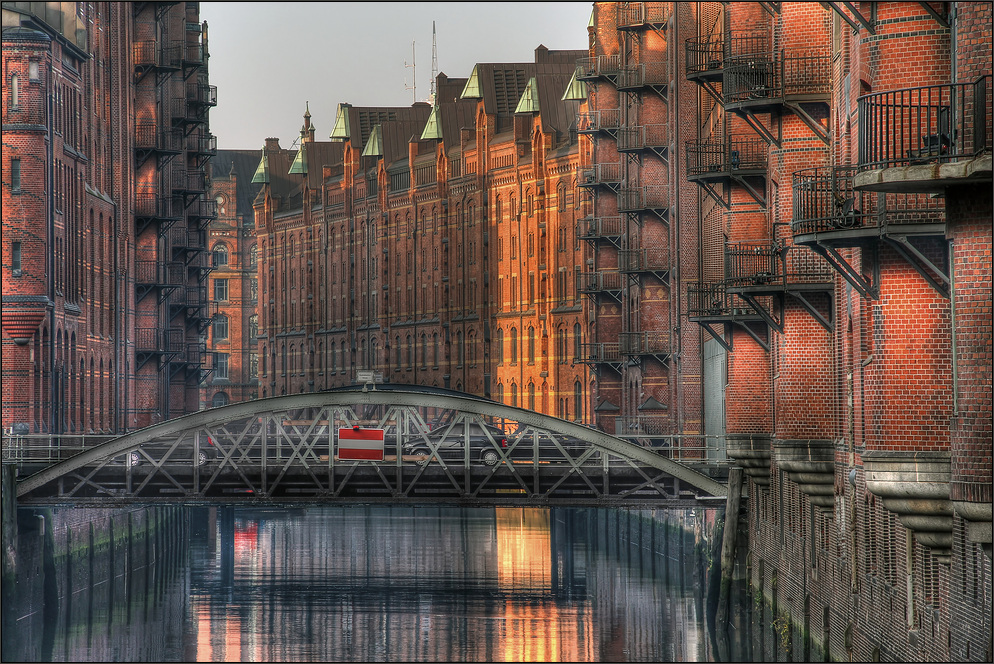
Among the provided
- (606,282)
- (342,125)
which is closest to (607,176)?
(606,282)

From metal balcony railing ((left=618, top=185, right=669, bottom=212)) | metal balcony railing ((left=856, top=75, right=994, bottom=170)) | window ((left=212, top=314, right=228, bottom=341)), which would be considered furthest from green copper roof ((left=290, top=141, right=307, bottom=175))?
metal balcony railing ((left=856, top=75, right=994, bottom=170))

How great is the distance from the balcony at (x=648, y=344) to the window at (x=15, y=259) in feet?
79.6

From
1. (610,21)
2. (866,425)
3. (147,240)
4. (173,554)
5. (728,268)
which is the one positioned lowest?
(173,554)

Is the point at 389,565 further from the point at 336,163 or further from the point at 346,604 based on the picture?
the point at 336,163

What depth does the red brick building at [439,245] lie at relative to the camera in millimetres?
100500

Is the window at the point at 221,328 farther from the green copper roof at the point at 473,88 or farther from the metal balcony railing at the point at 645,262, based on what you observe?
the metal balcony railing at the point at 645,262

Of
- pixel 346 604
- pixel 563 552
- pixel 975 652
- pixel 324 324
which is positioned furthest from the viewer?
pixel 324 324

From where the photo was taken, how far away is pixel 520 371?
103 meters

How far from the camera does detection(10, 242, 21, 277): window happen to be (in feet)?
165

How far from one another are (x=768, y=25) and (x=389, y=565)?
91.3 ft

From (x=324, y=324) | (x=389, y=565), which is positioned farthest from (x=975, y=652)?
(x=324, y=324)

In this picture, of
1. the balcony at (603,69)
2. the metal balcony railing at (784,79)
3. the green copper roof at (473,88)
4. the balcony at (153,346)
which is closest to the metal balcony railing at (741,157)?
the metal balcony railing at (784,79)

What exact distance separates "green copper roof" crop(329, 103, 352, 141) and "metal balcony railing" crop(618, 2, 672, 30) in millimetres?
69761

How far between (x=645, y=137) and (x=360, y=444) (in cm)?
2278
